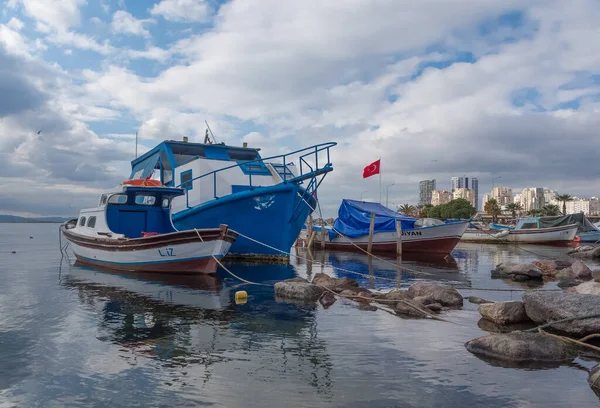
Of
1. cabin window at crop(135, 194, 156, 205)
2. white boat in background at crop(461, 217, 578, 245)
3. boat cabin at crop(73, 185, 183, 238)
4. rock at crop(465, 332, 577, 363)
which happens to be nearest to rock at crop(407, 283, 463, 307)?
rock at crop(465, 332, 577, 363)

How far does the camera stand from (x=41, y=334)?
29.7 ft

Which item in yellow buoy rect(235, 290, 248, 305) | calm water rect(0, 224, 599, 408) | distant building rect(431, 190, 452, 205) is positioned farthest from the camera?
distant building rect(431, 190, 452, 205)

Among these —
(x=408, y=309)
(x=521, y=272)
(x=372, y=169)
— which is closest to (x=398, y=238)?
(x=372, y=169)

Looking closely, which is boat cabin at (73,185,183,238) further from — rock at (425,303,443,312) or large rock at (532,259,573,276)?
large rock at (532,259,573,276)

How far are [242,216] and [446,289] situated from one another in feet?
33.3

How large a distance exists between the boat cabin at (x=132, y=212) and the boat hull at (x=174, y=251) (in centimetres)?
113

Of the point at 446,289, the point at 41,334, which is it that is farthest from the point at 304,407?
the point at 446,289

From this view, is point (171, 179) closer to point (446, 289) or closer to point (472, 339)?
point (446, 289)

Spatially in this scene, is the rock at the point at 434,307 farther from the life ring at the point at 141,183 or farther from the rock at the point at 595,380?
the life ring at the point at 141,183

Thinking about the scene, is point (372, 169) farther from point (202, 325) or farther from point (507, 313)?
point (202, 325)

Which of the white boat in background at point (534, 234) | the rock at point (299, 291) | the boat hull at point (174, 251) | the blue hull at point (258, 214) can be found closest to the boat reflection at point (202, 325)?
the rock at point (299, 291)

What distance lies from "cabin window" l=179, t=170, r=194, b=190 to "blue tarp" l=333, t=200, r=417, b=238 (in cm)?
1447

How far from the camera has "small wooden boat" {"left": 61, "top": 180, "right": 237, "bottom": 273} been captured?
16.7 meters

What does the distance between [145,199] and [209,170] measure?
3263mm
